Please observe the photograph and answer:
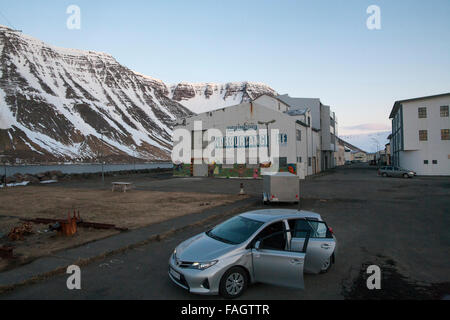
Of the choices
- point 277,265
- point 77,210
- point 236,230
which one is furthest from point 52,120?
point 277,265

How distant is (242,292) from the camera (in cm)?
565

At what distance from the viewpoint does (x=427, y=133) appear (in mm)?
41469

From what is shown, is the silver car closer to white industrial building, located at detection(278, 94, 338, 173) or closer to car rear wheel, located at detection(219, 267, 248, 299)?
car rear wheel, located at detection(219, 267, 248, 299)

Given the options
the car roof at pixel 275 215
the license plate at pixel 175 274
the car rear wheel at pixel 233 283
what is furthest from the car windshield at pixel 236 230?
the license plate at pixel 175 274

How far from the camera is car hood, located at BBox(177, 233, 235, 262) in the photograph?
5.70 metres

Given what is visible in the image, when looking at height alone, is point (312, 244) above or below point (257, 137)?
below

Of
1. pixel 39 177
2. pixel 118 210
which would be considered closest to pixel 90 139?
pixel 39 177

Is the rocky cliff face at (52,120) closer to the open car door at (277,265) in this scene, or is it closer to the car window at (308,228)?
the car window at (308,228)

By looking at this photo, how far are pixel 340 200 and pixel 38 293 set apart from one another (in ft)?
56.7

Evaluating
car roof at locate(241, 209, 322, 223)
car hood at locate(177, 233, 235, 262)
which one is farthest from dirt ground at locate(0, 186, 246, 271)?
car roof at locate(241, 209, 322, 223)

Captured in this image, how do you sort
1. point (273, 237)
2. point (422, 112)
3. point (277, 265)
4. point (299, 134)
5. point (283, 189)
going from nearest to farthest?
point (277, 265), point (273, 237), point (283, 189), point (299, 134), point (422, 112)

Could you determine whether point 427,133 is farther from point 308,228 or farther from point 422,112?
point 308,228

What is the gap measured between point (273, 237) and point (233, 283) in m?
1.21
